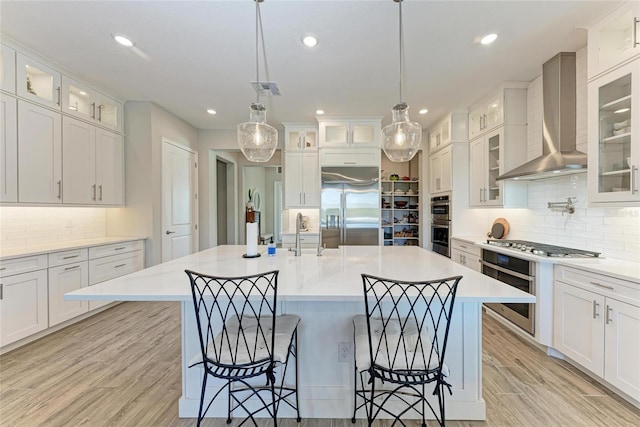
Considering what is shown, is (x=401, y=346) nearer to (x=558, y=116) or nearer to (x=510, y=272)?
(x=510, y=272)

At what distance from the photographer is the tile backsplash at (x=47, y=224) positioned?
2957 mm

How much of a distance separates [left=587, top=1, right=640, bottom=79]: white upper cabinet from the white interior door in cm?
498

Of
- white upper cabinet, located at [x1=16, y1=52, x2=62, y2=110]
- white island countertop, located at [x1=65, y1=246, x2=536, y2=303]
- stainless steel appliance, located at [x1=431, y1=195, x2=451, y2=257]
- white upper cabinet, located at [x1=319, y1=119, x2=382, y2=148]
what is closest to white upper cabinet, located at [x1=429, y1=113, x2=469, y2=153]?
stainless steel appliance, located at [x1=431, y1=195, x2=451, y2=257]

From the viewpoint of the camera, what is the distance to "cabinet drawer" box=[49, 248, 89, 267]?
288 centimetres

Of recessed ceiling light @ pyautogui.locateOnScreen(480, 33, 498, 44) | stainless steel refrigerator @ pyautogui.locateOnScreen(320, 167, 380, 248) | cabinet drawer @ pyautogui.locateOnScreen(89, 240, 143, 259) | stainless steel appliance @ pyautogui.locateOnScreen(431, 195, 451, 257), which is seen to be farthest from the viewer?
stainless steel refrigerator @ pyautogui.locateOnScreen(320, 167, 380, 248)

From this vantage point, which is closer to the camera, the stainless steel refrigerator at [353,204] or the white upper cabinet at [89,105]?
the white upper cabinet at [89,105]

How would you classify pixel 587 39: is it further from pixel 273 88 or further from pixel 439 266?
pixel 273 88

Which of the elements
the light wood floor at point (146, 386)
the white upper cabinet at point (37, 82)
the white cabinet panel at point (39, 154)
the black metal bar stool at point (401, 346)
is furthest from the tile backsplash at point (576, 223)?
the white upper cabinet at point (37, 82)

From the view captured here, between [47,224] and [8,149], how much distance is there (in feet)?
3.38

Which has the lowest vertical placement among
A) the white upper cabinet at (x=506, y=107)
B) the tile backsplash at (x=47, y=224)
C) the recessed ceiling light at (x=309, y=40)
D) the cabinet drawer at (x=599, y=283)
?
the cabinet drawer at (x=599, y=283)

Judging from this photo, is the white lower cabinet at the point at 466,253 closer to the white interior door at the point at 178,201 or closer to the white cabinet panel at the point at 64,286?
the white interior door at the point at 178,201

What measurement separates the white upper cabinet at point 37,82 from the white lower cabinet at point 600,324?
5.19 meters

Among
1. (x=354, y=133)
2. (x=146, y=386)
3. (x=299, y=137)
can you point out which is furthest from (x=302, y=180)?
(x=146, y=386)

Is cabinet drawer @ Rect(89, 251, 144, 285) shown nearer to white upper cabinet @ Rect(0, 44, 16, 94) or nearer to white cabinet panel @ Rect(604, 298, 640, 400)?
white upper cabinet @ Rect(0, 44, 16, 94)
